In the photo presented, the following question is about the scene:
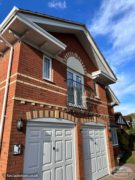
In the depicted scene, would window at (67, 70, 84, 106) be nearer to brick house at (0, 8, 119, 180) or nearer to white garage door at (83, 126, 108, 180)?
brick house at (0, 8, 119, 180)

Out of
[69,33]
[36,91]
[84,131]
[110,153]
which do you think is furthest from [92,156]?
[69,33]

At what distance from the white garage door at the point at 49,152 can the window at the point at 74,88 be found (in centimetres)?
156

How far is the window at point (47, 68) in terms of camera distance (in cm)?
695

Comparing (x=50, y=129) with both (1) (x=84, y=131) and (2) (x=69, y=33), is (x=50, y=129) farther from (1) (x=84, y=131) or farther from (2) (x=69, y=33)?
(2) (x=69, y=33)

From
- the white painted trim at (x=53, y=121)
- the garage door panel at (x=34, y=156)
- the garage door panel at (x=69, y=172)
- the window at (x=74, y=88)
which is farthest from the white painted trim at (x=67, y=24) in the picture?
the garage door panel at (x=69, y=172)

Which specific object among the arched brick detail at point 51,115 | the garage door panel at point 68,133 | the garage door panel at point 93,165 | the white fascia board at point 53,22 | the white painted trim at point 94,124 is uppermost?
the white fascia board at point 53,22

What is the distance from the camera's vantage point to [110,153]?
383 inches

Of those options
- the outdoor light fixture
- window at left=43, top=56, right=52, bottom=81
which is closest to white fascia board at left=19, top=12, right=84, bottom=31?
window at left=43, top=56, right=52, bottom=81

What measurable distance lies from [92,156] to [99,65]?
243 inches

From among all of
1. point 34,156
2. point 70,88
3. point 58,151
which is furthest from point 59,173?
point 70,88

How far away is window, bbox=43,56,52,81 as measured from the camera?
6946 mm

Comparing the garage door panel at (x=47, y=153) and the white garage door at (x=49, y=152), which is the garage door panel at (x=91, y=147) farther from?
the garage door panel at (x=47, y=153)

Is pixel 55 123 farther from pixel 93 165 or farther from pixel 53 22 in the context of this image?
pixel 53 22

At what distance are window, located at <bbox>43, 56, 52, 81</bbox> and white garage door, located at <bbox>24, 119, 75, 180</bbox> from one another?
2.17m
